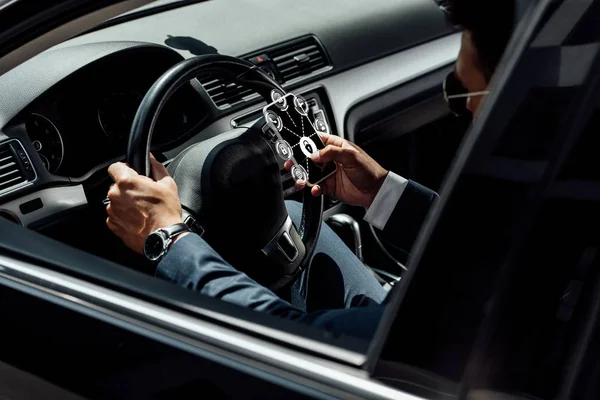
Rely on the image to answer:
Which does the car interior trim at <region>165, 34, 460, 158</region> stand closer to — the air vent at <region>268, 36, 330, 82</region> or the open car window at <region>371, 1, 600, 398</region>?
the air vent at <region>268, 36, 330, 82</region>

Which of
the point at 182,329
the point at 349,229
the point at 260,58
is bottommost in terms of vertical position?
the point at 349,229

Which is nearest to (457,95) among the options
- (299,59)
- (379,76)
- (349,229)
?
(349,229)

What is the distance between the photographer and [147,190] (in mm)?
1753

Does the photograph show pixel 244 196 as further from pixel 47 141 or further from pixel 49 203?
pixel 47 141

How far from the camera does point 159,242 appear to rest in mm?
1663

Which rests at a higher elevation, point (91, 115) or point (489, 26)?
point (489, 26)

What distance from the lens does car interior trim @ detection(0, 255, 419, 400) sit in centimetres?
117

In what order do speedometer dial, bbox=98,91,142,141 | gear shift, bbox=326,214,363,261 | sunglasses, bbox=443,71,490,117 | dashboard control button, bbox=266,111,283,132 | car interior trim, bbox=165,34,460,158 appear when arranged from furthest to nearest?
car interior trim, bbox=165,34,460,158, gear shift, bbox=326,214,363,261, speedometer dial, bbox=98,91,142,141, dashboard control button, bbox=266,111,283,132, sunglasses, bbox=443,71,490,117

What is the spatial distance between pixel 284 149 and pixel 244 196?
0.16 meters

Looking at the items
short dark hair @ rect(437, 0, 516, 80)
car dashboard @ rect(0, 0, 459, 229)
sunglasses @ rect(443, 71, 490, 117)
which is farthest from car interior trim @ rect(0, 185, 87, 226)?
short dark hair @ rect(437, 0, 516, 80)

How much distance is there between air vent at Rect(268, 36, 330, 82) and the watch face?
4.86ft

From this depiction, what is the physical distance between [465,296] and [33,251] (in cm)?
84

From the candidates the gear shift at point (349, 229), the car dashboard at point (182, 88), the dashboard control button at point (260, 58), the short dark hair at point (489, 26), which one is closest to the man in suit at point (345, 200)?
the short dark hair at point (489, 26)

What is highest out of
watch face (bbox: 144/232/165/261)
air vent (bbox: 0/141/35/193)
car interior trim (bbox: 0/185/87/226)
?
watch face (bbox: 144/232/165/261)
